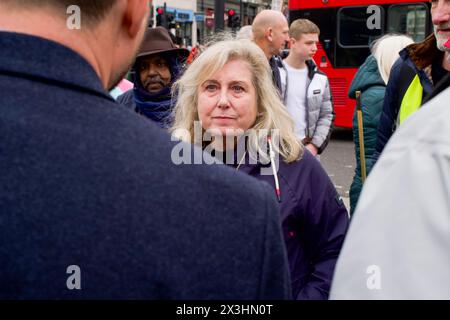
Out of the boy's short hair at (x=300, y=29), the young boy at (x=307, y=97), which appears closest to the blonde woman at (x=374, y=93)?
the young boy at (x=307, y=97)

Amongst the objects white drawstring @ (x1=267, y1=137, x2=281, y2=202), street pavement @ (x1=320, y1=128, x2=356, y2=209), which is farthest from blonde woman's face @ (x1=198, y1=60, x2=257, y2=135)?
street pavement @ (x1=320, y1=128, x2=356, y2=209)

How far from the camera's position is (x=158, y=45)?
428 cm

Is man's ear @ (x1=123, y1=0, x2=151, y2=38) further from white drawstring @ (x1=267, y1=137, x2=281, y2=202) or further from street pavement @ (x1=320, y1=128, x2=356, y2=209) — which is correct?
street pavement @ (x1=320, y1=128, x2=356, y2=209)

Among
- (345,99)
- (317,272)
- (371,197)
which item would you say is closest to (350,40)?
(345,99)

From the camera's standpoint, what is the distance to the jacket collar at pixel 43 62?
89cm

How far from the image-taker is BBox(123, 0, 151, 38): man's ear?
102 cm

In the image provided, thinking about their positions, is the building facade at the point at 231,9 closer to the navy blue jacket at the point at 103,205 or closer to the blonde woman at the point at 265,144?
the blonde woman at the point at 265,144

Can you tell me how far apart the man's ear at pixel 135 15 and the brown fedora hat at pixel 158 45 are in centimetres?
316

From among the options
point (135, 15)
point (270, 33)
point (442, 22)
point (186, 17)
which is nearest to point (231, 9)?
point (186, 17)

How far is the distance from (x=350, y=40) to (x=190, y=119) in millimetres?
9216

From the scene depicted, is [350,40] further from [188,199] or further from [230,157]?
[188,199]

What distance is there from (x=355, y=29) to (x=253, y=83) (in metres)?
9.08

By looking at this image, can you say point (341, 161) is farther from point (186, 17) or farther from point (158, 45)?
point (186, 17)

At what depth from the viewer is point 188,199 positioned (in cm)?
90
